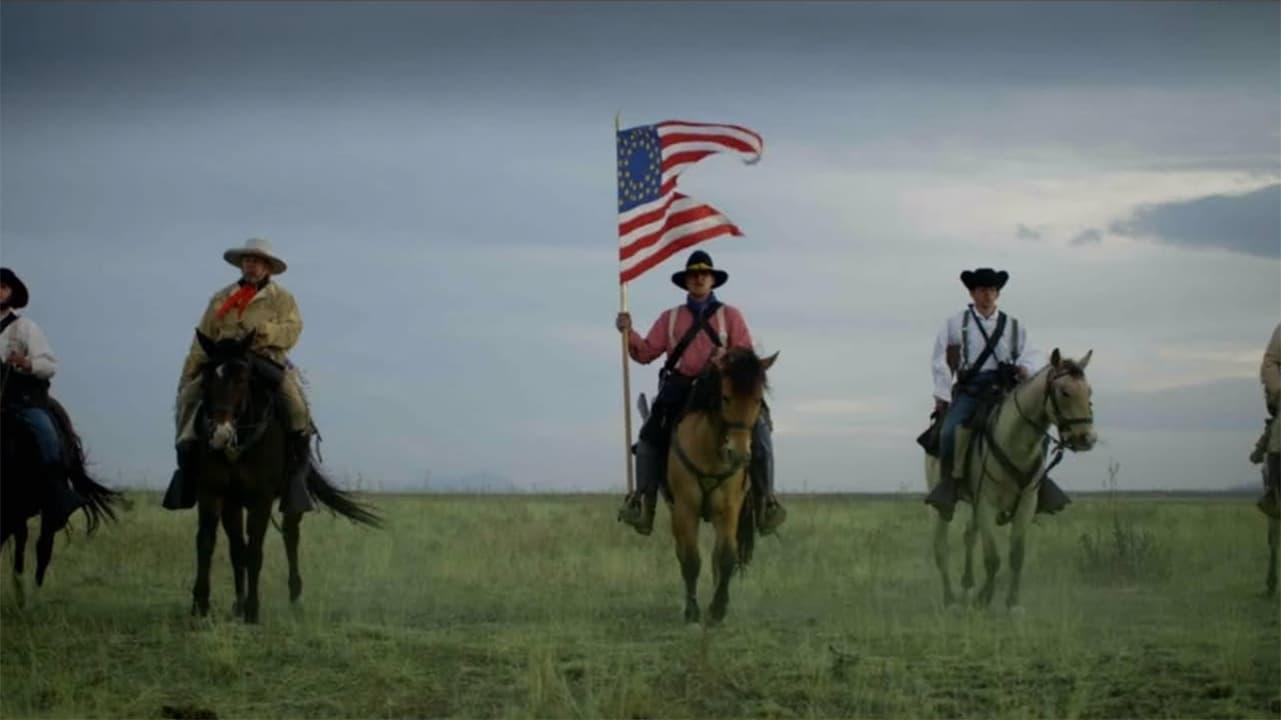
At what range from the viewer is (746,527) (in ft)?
54.0

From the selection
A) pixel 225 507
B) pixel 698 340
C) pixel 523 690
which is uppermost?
pixel 698 340

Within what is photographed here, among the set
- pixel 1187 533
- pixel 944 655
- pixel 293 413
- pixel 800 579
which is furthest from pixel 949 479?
pixel 1187 533

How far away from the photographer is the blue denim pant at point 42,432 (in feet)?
57.1

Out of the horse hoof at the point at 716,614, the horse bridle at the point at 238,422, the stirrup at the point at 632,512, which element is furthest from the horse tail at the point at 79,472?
the horse hoof at the point at 716,614

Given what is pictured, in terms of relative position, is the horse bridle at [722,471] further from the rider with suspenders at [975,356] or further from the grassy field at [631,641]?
the rider with suspenders at [975,356]

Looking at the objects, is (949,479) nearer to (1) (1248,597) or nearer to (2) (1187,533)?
(1) (1248,597)

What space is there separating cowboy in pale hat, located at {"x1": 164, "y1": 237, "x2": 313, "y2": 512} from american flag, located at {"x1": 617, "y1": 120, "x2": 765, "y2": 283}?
4637 mm

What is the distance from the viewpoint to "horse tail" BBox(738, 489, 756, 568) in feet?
53.8

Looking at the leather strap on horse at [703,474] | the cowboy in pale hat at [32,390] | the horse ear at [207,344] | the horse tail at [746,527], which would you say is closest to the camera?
the horse ear at [207,344]

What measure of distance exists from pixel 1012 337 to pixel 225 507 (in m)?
7.35

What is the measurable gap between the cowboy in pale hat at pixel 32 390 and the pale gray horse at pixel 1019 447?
8.37 meters

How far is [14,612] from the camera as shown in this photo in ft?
55.1

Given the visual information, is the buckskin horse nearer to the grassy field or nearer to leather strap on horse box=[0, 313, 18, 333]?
the grassy field

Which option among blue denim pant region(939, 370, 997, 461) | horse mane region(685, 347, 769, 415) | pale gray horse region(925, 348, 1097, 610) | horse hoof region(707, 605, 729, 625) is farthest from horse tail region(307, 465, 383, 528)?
pale gray horse region(925, 348, 1097, 610)
